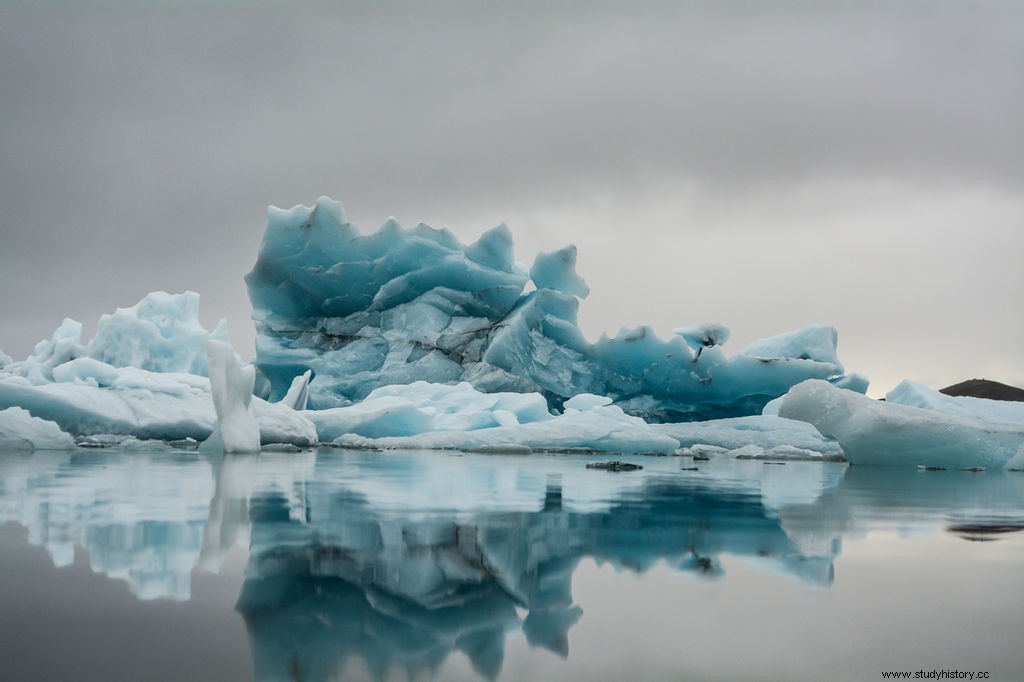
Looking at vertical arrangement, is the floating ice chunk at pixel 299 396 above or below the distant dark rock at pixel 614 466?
above

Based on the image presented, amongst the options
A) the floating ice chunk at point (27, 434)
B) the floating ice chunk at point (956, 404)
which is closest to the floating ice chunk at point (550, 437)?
the floating ice chunk at point (27, 434)

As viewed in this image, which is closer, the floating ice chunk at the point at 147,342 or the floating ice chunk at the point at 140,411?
the floating ice chunk at the point at 140,411

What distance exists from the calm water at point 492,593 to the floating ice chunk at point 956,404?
45.0 ft

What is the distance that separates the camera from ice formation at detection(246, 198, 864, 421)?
61.8ft

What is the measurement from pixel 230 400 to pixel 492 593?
9.97m

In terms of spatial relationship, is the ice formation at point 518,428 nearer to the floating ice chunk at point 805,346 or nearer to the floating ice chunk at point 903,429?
the floating ice chunk at point 805,346

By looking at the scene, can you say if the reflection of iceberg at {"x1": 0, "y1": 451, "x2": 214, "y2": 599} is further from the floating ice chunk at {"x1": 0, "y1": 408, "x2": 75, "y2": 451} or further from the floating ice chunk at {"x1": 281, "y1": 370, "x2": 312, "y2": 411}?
the floating ice chunk at {"x1": 281, "y1": 370, "x2": 312, "y2": 411}

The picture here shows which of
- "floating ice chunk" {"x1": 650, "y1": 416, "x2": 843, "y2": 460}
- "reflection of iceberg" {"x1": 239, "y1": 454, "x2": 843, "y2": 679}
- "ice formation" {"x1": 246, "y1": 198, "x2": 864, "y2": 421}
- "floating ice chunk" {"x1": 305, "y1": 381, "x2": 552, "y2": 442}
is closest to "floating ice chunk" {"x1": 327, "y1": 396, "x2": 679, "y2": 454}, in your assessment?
"floating ice chunk" {"x1": 305, "y1": 381, "x2": 552, "y2": 442}

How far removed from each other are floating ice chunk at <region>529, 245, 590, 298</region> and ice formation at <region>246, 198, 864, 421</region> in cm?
3

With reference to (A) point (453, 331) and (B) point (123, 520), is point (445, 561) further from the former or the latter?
(A) point (453, 331)

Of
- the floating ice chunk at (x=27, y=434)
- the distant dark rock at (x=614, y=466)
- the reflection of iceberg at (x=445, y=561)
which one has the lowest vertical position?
the distant dark rock at (x=614, y=466)

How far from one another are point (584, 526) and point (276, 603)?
5.56 ft

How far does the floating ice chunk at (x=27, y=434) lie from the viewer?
10.9m

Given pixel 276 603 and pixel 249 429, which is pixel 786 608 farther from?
pixel 249 429
